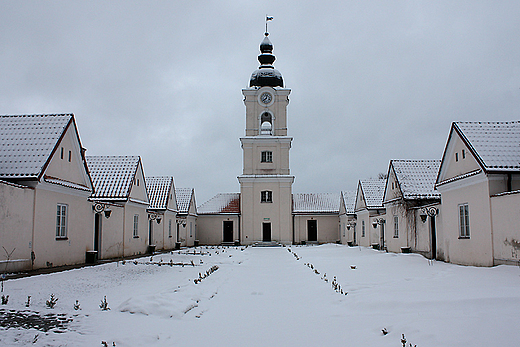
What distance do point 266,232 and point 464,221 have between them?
89.2 ft

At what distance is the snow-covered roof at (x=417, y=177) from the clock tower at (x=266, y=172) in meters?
18.6

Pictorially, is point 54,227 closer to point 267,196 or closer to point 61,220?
point 61,220

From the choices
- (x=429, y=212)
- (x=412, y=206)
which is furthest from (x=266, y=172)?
(x=429, y=212)

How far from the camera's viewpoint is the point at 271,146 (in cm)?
4153

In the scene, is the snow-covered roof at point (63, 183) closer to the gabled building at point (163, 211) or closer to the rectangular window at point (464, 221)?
the gabled building at point (163, 211)

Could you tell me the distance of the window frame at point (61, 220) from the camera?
15.4m

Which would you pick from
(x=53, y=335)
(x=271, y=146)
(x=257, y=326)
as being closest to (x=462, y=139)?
(x=257, y=326)

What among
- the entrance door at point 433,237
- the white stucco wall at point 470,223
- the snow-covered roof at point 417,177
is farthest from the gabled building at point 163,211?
the white stucco wall at point 470,223

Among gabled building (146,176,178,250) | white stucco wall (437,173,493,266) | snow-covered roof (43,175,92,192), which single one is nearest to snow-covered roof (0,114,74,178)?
snow-covered roof (43,175,92,192)

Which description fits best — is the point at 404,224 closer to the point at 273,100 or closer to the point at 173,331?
the point at 173,331

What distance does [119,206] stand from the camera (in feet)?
69.6

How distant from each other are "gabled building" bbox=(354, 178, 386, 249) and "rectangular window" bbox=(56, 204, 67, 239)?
1791 centimetres

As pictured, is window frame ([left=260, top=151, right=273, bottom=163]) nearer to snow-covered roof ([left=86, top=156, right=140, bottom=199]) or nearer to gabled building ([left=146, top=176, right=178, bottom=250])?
gabled building ([left=146, top=176, right=178, bottom=250])

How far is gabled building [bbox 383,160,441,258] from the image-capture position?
1870cm
